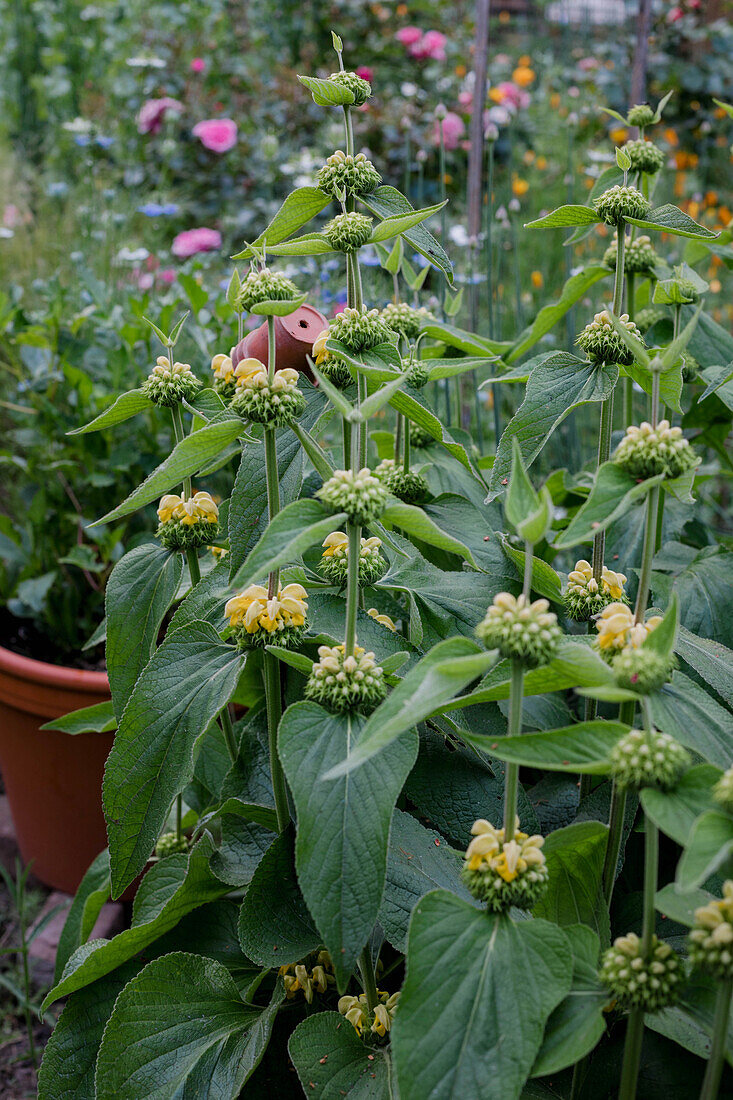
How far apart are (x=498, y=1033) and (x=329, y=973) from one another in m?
0.32

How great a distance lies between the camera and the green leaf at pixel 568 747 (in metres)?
0.58

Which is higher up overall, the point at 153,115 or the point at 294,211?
the point at 294,211

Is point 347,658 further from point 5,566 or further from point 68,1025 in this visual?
point 5,566

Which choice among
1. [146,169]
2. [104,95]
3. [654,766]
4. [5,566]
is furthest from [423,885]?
[104,95]

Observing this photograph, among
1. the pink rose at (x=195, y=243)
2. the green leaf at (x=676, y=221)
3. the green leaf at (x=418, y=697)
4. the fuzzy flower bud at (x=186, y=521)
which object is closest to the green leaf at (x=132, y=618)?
the fuzzy flower bud at (x=186, y=521)

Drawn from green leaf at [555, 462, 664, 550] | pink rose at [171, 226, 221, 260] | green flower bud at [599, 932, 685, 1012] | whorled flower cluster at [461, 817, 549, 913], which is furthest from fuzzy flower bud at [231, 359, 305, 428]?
pink rose at [171, 226, 221, 260]

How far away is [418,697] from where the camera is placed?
1.81 feet

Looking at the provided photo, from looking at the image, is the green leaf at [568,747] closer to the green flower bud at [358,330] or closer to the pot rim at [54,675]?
the green flower bud at [358,330]

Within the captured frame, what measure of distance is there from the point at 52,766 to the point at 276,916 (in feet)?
2.86

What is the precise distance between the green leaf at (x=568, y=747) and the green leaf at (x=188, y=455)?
0.30 meters

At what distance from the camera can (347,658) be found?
70 cm

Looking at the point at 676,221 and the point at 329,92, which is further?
the point at 676,221

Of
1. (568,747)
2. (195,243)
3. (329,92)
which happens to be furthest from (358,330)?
(195,243)

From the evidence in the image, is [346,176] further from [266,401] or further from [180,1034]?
[180,1034]
